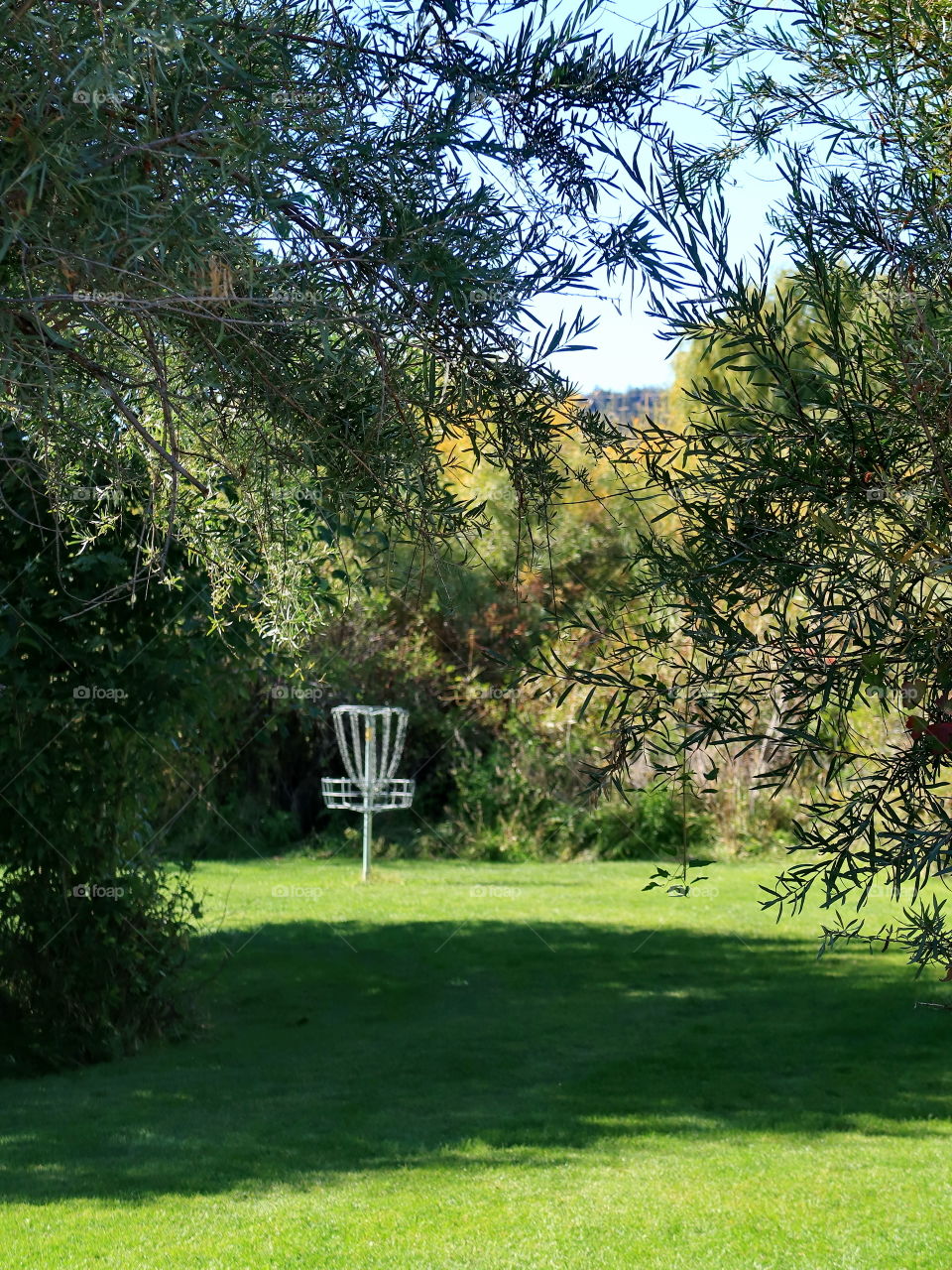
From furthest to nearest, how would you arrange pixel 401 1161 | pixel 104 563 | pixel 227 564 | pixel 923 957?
1. pixel 104 563
2. pixel 401 1161
3. pixel 227 564
4. pixel 923 957

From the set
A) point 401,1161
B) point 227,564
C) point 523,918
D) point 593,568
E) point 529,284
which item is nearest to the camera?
point 529,284

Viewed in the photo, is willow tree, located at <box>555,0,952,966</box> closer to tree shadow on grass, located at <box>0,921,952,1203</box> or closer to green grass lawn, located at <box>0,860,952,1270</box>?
green grass lawn, located at <box>0,860,952,1270</box>

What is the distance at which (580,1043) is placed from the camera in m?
7.81

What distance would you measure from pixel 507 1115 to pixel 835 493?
16.8 feet

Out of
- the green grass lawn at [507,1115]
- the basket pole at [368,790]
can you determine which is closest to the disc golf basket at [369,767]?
the basket pole at [368,790]

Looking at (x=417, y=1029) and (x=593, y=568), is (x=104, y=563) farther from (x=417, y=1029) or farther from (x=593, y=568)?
(x=593, y=568)

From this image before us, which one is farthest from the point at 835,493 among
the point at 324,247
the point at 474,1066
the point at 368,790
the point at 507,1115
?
the point at 368,790

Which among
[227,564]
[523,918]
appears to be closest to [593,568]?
[523,918]

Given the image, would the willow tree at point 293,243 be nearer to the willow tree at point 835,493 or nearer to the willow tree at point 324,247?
the willow tree at point 324,247

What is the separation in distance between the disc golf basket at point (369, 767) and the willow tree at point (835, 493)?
1006cm

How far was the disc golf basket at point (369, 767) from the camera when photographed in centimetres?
1290

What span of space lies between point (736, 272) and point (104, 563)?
4905 millimetres

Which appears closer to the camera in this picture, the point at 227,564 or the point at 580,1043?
the point at 227,564

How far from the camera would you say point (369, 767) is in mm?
13289
